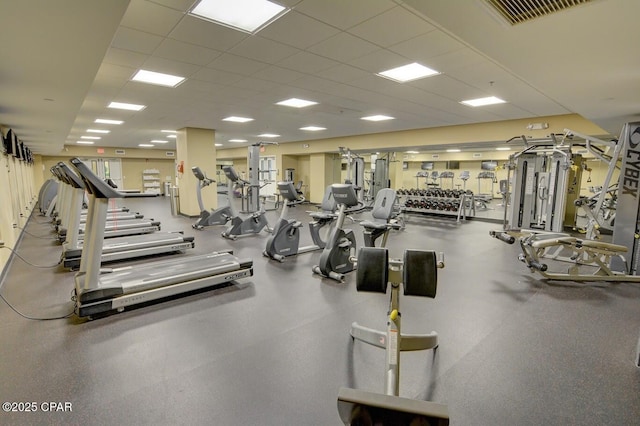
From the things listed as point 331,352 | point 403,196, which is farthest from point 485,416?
point 403,196

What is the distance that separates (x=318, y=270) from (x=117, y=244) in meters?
3.06

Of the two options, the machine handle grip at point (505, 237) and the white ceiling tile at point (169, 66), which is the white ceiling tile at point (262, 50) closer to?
the white ceiling tile at point (169, 66)

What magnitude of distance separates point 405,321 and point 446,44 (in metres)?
2.67

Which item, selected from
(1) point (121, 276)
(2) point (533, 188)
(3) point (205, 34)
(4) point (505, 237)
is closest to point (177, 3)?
(3) point (205, 34)

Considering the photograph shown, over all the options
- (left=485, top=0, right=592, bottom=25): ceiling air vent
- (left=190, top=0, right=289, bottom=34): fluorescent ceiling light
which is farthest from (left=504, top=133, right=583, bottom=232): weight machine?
(left=190, top=0, right=289, bottom=34): fluorescent ceiling light

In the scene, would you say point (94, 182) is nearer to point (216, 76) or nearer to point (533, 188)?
point (216, 76)

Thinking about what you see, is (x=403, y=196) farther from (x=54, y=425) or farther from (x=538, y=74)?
(x=54, y=425)

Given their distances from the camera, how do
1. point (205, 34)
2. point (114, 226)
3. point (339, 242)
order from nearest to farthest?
point (205, 34) < point (339, 242) < point (114, 226)

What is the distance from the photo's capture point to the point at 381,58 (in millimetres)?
3373

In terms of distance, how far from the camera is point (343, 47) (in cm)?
311

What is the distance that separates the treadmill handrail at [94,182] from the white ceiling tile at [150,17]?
1253mm

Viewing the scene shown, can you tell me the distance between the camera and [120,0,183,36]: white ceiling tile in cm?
238

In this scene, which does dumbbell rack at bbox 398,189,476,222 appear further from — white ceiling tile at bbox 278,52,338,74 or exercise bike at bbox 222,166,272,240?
white ceiling tile at bbox 278,52,338,74

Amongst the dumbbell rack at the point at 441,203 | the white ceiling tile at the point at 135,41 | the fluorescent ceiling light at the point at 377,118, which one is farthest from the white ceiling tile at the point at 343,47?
the dumbbell rack at the point at 441,203
